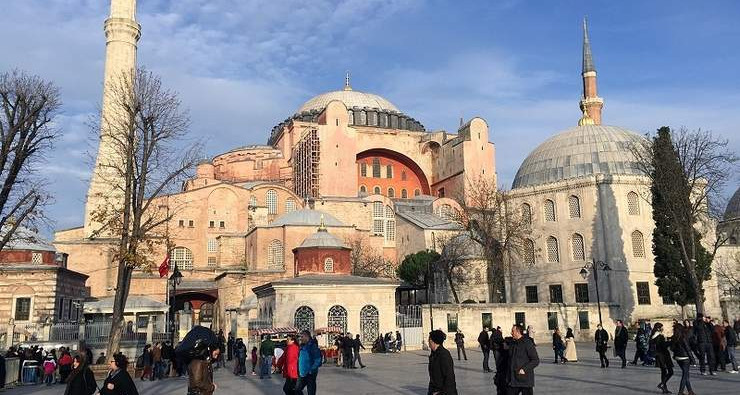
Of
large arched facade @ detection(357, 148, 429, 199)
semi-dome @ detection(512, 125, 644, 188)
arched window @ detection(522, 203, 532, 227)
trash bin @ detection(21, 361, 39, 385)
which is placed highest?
large arched facade @ detection(357, 148, 429, 199)

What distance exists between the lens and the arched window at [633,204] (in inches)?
1460

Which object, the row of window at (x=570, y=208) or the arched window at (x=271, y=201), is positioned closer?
the row of window at (x=570, y=208)

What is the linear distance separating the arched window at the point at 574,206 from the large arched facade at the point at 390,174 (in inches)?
852

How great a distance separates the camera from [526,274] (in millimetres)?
39438

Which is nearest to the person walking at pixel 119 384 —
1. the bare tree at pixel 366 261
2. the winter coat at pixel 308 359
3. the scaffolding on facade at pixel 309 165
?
the winter coat at pixel 308 359

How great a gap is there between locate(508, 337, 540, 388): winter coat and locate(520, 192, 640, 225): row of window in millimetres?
31727

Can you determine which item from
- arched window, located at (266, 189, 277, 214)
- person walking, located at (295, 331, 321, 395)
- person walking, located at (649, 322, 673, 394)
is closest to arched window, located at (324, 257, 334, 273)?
arched window, located at (266, 189, 277, 214)

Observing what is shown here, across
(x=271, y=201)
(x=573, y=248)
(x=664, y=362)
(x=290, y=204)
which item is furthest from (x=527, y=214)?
(x=664, y=362)

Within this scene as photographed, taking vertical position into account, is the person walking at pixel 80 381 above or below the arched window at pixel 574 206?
below

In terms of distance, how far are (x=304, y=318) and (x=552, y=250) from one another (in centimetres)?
1876

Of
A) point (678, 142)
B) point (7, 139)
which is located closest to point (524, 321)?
point (678, 142)

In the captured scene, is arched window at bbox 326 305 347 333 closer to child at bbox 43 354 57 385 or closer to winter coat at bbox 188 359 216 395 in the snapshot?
child at bbox 43 354 57 385

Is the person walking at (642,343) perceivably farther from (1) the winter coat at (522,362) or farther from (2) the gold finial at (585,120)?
(2) the gold finial at (585,120)

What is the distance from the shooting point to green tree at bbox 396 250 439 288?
38156 millimetres
